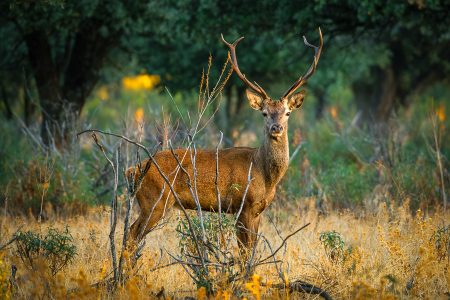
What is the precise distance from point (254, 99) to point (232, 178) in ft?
3.58

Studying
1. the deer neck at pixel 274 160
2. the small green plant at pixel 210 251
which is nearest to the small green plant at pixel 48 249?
the small green plant at pixel 210 251

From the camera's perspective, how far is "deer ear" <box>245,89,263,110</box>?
855cm

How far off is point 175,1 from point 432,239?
324 inches

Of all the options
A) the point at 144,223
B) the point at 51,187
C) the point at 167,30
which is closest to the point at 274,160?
the point at 144,223

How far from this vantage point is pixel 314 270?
705 cm

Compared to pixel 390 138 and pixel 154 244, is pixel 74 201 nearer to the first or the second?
pixel 154 244

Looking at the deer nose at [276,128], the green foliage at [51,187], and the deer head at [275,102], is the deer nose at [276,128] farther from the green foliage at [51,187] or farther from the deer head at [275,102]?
the green foliage at [51,187]

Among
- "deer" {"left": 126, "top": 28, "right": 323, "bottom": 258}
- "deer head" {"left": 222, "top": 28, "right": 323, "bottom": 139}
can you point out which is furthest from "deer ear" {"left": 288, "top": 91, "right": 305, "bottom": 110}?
"deer" {"left": 126, "top": 28, "right": 323, "bottom": 258}

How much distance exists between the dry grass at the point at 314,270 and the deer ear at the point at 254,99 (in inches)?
63.4

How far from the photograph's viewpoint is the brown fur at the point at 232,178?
7.79m

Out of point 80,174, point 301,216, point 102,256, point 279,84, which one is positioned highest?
point 279,84

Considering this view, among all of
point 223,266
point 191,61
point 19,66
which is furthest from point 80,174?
point 191,61

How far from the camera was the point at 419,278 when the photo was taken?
249 inches

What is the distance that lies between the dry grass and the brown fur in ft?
1.74
